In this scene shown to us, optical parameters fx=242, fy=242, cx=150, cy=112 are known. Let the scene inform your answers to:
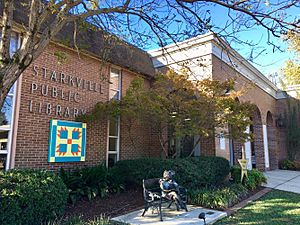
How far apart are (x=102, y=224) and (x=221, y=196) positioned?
3.39m

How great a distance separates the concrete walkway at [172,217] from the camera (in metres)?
4.94

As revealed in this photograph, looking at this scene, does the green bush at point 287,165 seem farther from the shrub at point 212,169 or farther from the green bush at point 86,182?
the green bush at point 86,182

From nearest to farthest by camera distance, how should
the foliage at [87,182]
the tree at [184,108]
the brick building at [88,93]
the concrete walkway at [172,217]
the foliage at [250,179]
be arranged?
1. the concrete walkway at [172,217]
2. the brick building at [88,93]
3. the foliage at [87,182]
4. the tree at [184,108]
5. the foliage at [250,179]

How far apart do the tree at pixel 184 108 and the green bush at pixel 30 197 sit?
3.41 meters

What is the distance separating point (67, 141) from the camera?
24.7 feet

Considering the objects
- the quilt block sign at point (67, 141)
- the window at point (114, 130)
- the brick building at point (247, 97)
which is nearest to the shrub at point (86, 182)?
the quilt block sign at point (67, 141)

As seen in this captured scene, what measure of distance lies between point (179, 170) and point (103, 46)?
521cm

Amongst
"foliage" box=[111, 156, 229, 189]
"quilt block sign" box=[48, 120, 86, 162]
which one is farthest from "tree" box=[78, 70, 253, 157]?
"foliage" box=[111, 156, 229, 189]

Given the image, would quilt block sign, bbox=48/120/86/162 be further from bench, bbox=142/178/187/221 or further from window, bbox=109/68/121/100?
bench, bbox=142/178/187/221

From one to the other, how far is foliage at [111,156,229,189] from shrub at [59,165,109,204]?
676 millimetres

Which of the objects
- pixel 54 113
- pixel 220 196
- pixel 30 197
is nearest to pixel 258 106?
pixel 220 196

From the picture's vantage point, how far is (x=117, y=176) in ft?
26.3

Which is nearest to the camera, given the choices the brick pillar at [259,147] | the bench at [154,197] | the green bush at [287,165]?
the bench at [154,197]

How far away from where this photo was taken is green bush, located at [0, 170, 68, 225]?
3979mm
